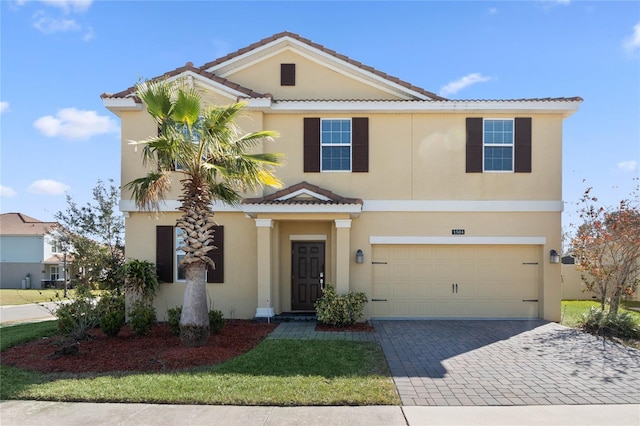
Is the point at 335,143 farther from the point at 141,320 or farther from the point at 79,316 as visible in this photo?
the point at 79,316

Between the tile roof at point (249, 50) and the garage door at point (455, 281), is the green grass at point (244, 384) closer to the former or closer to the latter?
the garage door at point (455, 281)

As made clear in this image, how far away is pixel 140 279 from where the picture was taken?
11438 mm

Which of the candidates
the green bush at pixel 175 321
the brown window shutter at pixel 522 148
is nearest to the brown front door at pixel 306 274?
the green bush at pixel 175 321

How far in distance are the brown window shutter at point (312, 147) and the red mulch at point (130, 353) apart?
4.97 m

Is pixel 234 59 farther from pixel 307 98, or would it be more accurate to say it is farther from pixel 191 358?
pixel 191 358

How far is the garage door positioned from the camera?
12.1 m

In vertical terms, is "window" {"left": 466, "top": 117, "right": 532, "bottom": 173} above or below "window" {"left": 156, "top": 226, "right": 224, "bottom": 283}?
above

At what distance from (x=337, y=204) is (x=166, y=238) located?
5.27 metres

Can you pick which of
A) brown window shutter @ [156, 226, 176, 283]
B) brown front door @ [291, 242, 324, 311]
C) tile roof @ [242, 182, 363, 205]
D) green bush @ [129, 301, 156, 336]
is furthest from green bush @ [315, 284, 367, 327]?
brown window shutter @ [156, 226, 176, 283]

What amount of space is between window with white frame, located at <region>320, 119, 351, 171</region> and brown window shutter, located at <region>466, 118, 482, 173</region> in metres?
3.58

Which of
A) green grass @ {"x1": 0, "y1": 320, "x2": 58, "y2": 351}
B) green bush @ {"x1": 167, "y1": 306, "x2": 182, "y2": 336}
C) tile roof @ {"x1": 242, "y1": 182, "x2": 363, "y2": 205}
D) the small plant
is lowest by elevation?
green grass @ {"x1": 0, "y1": 320, "x2": 58, "y2": 351}

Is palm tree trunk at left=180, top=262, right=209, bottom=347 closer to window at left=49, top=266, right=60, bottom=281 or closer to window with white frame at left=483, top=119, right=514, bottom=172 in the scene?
window with white frame at left=483, top=119, right=514, bottom=172

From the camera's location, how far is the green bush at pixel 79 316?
8.81 metres

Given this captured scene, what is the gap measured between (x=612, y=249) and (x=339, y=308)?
26.0 ft
